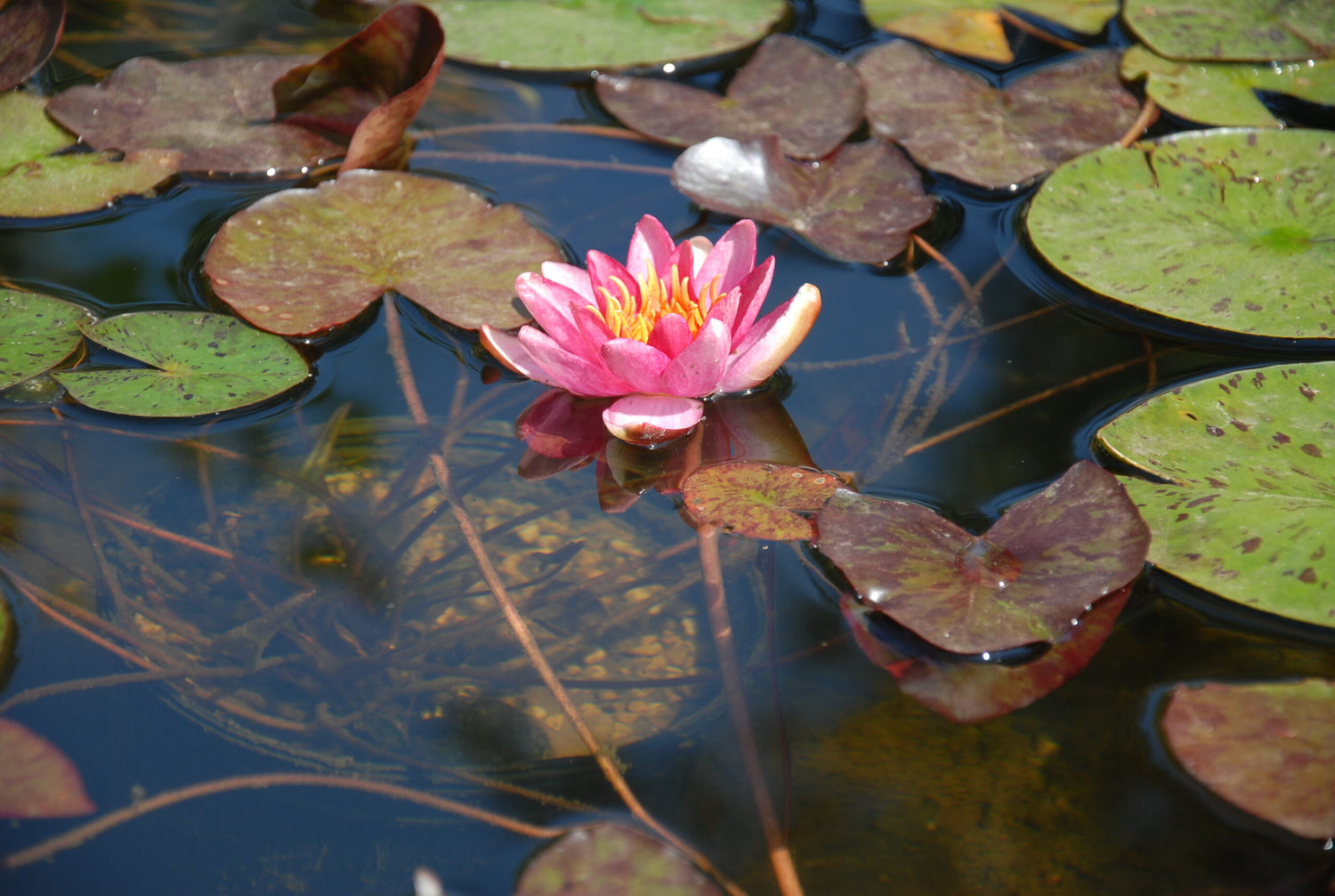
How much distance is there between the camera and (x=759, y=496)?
64.9 inches

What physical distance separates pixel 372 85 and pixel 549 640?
172 centimetres

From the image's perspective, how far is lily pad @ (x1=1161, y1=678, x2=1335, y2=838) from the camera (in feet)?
3.98

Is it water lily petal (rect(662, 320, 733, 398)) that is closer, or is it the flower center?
water lily petal (rect(662, 320, 733, 398))

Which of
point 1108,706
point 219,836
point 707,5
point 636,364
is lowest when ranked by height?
point 219,836

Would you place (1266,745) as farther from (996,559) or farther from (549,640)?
(549,640)

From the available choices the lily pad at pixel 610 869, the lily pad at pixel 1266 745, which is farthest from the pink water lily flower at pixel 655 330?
the lily pad at pixel 1266 745

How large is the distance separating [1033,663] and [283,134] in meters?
2.29

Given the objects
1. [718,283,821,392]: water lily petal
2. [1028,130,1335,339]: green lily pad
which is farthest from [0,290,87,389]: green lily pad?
[1028,130,1335,339]: green lily pad

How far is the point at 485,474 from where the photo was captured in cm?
181

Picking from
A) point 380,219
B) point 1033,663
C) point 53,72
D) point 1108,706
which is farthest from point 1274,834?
point 53,72

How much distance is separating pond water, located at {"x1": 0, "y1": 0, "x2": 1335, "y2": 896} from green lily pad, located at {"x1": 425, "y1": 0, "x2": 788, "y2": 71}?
89cm

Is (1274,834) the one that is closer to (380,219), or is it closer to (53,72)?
(380,219)

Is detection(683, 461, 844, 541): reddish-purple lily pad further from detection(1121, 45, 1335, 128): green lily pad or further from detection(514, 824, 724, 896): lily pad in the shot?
detection(1121, 45, 1335, 128): green lily pad

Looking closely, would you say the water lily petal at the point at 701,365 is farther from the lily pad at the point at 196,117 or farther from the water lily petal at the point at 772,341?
the lily pad at the point at 196,117
